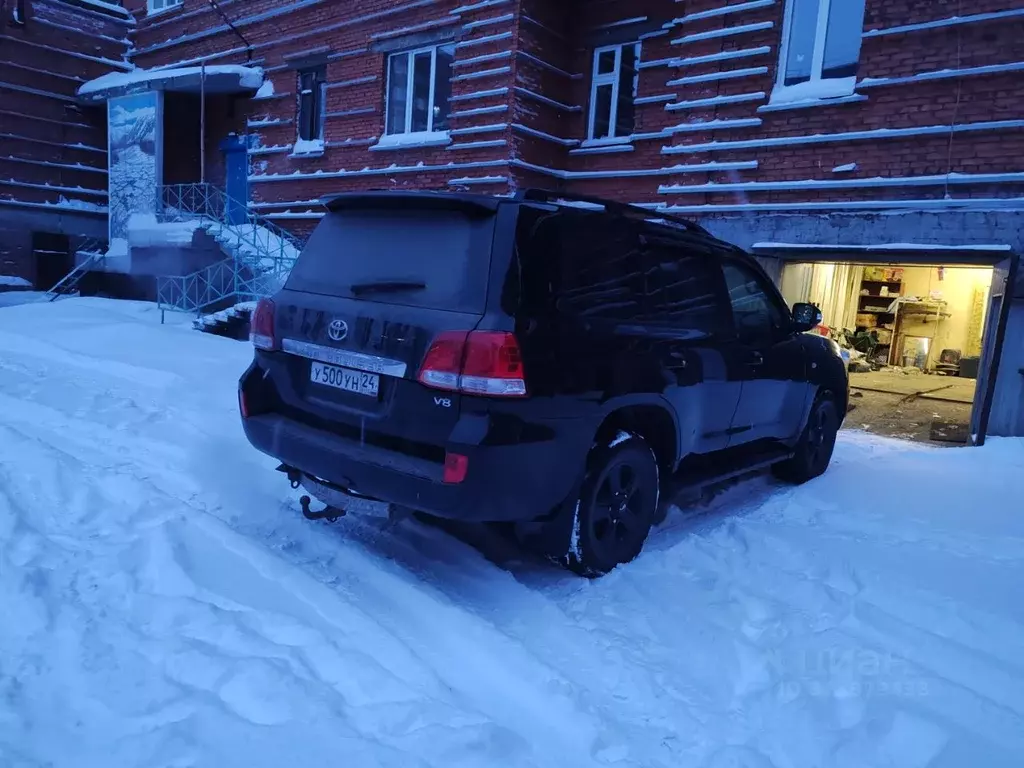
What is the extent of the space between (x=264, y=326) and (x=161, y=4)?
17.9 metres

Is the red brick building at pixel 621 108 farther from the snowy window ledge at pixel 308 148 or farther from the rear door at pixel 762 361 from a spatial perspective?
the rear door at pixel 762 361

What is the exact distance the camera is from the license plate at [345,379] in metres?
3.13

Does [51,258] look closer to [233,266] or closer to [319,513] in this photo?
[233,266]

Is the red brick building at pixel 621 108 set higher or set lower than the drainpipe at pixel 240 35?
lower

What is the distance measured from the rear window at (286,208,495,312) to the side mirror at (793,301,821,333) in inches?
115

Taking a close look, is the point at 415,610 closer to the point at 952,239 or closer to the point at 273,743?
the point at 273,743

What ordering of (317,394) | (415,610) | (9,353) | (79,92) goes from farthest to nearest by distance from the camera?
(79,92) → (9,353) → (317,394) → (415,610)

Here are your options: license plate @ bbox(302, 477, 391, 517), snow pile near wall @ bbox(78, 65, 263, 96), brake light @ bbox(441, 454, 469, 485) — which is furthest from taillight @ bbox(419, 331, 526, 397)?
snow pile near wall @ bbox(78, 65, 263, 96)

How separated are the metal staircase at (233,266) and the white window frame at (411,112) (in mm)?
2866

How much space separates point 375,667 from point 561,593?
3.60 ft

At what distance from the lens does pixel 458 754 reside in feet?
7.29

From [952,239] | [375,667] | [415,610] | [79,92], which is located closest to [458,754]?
[375,667]

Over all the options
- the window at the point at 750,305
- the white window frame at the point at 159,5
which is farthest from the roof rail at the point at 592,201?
the white window frame at the point at 159,5

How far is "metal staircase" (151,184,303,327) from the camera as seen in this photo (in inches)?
508
